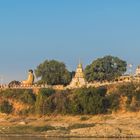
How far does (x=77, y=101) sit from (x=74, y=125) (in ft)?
34.3

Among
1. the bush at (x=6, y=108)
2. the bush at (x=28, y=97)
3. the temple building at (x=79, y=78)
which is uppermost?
the temple building at (x=79, y=78)

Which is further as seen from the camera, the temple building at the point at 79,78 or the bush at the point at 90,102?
the temple building at the point at 79,78

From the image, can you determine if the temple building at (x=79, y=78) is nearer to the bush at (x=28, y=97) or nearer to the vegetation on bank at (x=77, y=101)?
the bush at (x=28, y=97)

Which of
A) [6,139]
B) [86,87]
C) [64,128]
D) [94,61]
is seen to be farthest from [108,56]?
[6,139]

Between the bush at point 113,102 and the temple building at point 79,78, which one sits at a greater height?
the temple building at point 79,78

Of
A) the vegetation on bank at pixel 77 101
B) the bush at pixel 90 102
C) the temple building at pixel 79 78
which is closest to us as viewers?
the bush at pixel 90 102

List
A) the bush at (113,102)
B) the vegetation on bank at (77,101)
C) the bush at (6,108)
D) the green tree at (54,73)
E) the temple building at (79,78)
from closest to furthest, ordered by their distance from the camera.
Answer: the vegetation on bank at (77,101), the bush at (113,102), the bush at (6,108), the temple building at (79,78), the green tree at (54,73)

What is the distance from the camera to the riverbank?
81000mm

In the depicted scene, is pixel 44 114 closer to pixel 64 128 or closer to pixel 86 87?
pixel 86 87

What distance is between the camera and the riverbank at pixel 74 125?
81.0m

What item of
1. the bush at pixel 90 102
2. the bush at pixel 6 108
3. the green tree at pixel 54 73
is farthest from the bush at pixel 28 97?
the green tree at pixel 54 73

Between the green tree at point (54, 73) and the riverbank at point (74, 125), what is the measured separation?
17.2 metres

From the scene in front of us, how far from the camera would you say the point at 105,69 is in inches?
4508

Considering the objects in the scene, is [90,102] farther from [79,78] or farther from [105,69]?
[79,78]
